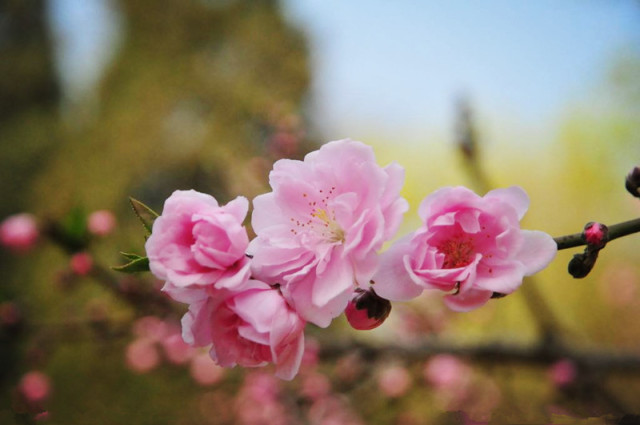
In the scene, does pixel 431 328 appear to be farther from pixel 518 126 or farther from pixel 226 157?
pixel 518 126

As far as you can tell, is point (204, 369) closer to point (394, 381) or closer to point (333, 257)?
point (394, 381)

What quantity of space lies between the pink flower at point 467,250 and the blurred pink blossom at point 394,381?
1.45 metres

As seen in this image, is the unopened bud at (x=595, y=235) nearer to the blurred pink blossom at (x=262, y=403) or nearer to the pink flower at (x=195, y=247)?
the pink flower at (x=195, y=247)

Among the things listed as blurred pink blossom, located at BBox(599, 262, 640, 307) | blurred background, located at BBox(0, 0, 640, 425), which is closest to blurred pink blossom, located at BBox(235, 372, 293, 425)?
blurred background, located at BBox(0, 0, 640, 425)

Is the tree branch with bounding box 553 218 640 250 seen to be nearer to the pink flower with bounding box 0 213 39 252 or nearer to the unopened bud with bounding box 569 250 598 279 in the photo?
the unopened bud with bounding box 569 250 598 279

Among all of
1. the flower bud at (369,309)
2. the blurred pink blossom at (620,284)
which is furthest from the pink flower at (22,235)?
the blurred pink blossom at (620,284)

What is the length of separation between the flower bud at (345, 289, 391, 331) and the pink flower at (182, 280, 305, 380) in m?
0.04

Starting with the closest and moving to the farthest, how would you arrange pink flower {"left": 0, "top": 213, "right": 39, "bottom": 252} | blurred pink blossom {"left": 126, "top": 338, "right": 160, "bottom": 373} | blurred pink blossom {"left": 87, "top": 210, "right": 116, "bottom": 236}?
blurred pink blossom {"left": 87, "top": 210, "right": 116, "bottom": 236}, pink flower {"left": 0, "top": 213, "right": 39, "bottom": 252}, blurred pink blossom {"left": 126, "top": 338, "right": 160, "bottom": 373}

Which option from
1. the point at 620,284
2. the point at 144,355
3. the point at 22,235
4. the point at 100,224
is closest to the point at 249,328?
the point at 100,224

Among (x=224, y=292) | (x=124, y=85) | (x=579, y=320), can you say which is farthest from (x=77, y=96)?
(x=224, y=292)

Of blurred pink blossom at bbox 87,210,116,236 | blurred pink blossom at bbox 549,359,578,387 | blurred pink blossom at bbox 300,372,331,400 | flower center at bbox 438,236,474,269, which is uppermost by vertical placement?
flower center at bbox 438,236,474,269

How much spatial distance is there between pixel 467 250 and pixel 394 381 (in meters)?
1.53

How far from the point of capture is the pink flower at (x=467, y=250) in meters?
0.37

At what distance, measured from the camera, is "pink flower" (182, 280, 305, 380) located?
1.25 ft
